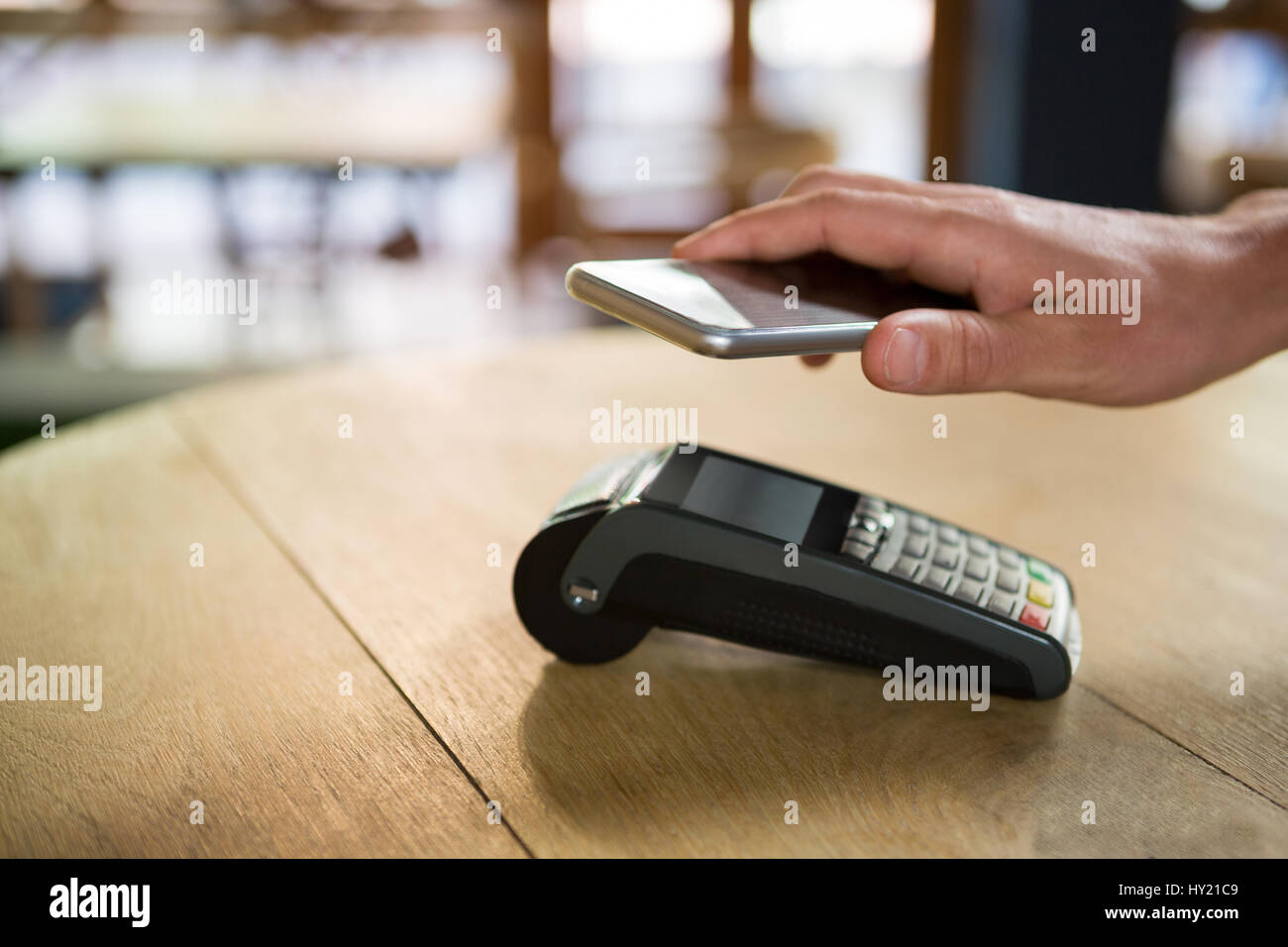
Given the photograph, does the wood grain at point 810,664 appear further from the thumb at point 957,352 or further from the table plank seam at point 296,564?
the thumb at point 957,352

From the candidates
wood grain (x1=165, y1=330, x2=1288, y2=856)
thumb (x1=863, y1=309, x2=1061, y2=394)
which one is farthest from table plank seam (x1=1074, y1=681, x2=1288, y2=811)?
thumb (x1=863, y1=309, x2=1061, y2=394)

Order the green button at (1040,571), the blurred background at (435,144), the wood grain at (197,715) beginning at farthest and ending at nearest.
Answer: the blurred background at (435,144)
the green button at (1040,571)
the wood grain at (197,715)

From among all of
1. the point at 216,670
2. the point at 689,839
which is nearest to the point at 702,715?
the point at 689,839

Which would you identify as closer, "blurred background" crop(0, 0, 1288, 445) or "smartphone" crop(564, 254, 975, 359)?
"smartphone" crop(564, 254, 975, 359)

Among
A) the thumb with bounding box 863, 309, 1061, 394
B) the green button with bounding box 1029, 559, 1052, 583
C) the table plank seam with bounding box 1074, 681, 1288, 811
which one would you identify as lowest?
the table plank seam with bounding box 1074, 681, 1288, 811

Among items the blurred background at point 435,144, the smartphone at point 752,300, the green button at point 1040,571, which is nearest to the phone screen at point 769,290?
the smartphone at point 752,300

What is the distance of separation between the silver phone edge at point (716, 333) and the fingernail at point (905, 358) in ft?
0.04

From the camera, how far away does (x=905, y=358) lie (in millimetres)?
521

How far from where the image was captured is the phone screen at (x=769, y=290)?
501 millimetres

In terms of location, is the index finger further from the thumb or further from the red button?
the red button

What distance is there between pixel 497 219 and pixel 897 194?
4.04 metres

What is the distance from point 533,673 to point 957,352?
10.2 inches

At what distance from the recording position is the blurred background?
3527mm
